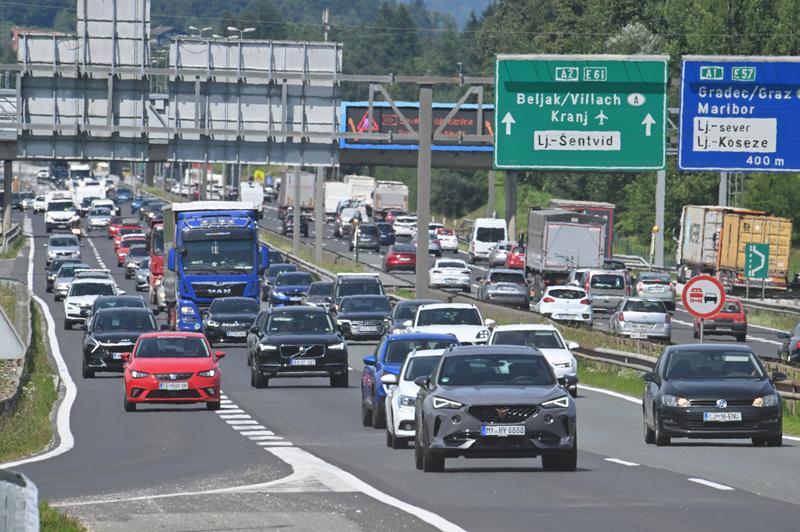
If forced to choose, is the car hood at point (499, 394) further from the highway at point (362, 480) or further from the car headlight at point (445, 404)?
the highway at point (362, 480)

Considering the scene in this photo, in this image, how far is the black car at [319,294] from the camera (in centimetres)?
6153

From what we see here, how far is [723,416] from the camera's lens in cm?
2355

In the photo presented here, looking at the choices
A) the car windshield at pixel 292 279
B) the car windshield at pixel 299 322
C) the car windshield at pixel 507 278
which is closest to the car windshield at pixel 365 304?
the car windshield at pixel 299 322

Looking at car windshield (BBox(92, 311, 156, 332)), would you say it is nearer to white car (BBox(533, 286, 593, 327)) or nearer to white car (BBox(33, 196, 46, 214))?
white car (BBox(533, 286, 593, 327))

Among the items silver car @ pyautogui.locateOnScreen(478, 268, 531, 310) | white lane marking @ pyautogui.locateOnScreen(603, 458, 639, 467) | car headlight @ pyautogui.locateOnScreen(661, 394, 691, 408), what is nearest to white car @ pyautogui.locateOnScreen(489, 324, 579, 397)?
car headlight @ pyautogui.locateOnScreen(661, 394, 691, 408)

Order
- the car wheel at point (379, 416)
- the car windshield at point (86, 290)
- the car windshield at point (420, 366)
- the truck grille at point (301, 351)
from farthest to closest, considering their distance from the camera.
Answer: the car windshield at point (86, 290), the truck grille at point (301, 351), the car wheel at point (379, 416), the car windshield at point (420, 366)

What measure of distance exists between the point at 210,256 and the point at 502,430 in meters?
32.2

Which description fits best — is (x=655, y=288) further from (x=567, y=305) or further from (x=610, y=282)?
(x=567, y=305)

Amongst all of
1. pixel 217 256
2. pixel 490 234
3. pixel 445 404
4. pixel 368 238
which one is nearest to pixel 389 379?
pixel 445 404

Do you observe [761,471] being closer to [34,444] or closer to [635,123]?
[34,444]

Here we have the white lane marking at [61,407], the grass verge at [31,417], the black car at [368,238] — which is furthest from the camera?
the black car at [368,238]

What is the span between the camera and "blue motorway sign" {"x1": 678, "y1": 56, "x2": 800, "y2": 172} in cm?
4447

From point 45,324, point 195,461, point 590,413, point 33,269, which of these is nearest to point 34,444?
point 195,461

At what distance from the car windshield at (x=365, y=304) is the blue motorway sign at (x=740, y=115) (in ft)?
36.8
